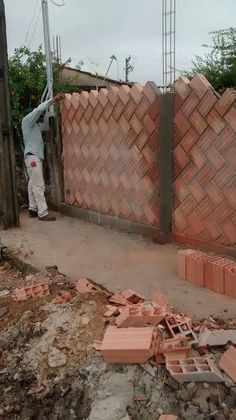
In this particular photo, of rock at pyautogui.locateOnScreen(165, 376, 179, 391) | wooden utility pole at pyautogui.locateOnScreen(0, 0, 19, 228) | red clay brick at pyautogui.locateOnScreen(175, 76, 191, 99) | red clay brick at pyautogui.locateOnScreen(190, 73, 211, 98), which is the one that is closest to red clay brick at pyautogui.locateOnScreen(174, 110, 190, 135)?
red clay brick at pyautogui.locateOnScreen(175, 76, 191, 99)

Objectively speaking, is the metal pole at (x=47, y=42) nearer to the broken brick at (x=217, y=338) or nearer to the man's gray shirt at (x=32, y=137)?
the man's gray shirt at (x=32, y=137)

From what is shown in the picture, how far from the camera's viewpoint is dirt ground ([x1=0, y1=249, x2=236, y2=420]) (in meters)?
2.77

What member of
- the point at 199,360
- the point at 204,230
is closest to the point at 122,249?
the point at 204,230

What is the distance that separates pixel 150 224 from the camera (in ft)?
18.8

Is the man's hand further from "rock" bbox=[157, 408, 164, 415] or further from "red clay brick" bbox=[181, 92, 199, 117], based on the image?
"rock" bbox=[157, 408, 164, 415]

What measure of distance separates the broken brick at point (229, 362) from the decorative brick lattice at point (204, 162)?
1975mm

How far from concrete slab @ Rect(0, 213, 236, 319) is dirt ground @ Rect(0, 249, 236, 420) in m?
0.42

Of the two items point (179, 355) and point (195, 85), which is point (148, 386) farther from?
point (195, 85)

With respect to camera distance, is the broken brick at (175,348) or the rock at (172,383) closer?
the rock at (172,383)

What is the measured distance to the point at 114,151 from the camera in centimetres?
613

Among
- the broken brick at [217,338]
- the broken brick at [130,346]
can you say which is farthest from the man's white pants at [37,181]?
the broken brick at [217,338]

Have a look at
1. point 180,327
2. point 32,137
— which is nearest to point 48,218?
point 32,137

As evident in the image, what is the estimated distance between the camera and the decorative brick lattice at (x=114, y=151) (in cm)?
558

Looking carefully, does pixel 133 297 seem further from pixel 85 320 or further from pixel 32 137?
pixel 32 137
